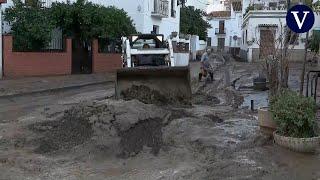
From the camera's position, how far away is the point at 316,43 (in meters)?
41.8

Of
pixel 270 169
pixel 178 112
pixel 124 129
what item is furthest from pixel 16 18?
pixel 270 169

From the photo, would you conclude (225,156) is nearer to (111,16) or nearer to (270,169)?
(270,169)

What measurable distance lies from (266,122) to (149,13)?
28.7 m

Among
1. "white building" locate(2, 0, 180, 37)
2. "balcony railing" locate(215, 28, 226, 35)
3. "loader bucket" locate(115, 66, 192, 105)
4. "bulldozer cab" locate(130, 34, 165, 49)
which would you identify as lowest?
"loader bucket" locate(115, 66, 192, 105)

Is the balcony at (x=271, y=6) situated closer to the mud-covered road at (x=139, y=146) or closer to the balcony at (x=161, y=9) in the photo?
the balcony at (x=161, y=9)

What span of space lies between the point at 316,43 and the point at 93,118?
113 ft

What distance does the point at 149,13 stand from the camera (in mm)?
37750

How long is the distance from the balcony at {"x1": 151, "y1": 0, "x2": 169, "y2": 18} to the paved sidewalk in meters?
13.8

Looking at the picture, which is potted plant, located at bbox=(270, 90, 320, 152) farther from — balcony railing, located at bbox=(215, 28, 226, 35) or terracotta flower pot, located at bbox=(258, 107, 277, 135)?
balcony railing, located at bbox=(215, 28, 226, 35)

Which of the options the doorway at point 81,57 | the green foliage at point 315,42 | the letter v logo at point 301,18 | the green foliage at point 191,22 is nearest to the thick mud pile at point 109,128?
the letter v logo at point 301,18

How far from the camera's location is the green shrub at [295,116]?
8688mm

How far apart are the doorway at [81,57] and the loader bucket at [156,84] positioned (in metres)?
13.2

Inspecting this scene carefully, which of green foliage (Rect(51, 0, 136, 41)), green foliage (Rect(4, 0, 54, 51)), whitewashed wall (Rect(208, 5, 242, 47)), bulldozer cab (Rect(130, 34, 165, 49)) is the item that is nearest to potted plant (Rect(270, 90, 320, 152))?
bulldozer cab (Rect(130, 34, 165, 49))

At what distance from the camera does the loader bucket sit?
1430 centimetres
